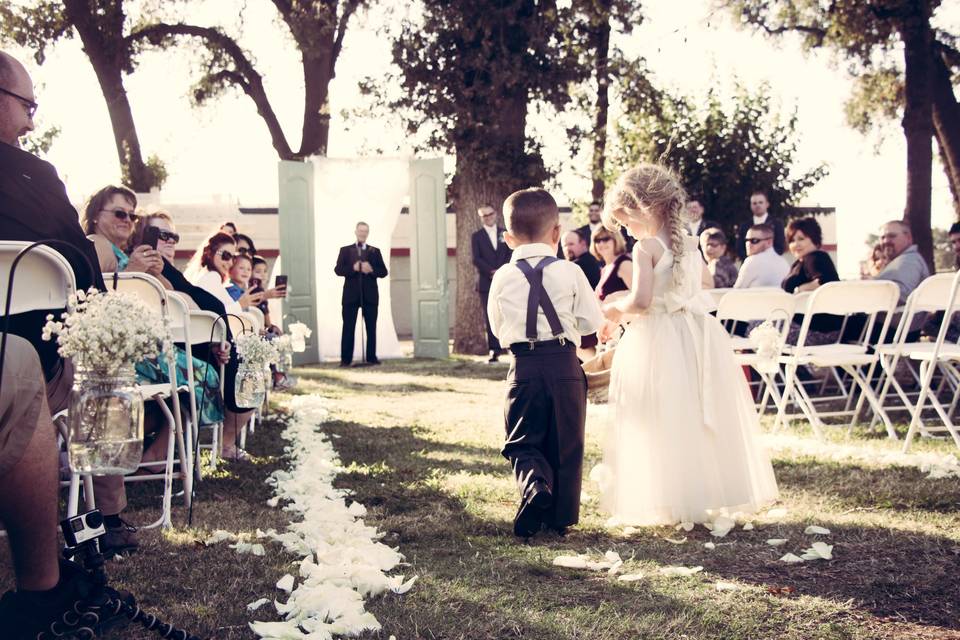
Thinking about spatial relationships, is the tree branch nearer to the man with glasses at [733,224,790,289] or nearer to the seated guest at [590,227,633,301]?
the man with glasses at [733,224,790,289]

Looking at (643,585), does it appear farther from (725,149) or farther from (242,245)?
(725,149)

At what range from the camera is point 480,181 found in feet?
50.8

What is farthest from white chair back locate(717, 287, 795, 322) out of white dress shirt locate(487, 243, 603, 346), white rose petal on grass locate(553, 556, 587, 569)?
white rose petal on grass locate(553, 556, 587, 569)

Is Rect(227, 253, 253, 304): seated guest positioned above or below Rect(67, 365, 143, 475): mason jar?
above

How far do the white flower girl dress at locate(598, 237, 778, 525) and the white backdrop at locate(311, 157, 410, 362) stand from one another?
10.7 m

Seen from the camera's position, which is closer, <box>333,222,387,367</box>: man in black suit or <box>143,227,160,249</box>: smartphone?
<box>143,227,160,249</box>: smartphone

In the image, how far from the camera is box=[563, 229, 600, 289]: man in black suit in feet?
35.9

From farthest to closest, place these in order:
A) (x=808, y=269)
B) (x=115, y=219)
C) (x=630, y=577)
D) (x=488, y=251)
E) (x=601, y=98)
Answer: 1. (x=601, y=98)
2. (x=488, y=251)
3. (x=808, y=269)
4. (x=115, y=219)
5. (x=630, y=577)

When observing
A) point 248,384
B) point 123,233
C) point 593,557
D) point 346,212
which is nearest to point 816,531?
point 593,557

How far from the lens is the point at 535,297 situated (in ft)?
13.3

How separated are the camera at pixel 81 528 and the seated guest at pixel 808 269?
20.3 ft

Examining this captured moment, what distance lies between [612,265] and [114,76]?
16579 millimetres

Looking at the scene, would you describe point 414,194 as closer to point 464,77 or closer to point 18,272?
point 464,77

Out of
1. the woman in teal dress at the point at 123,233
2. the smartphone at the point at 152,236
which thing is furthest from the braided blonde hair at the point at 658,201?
the smartphone at the point at 152,236
